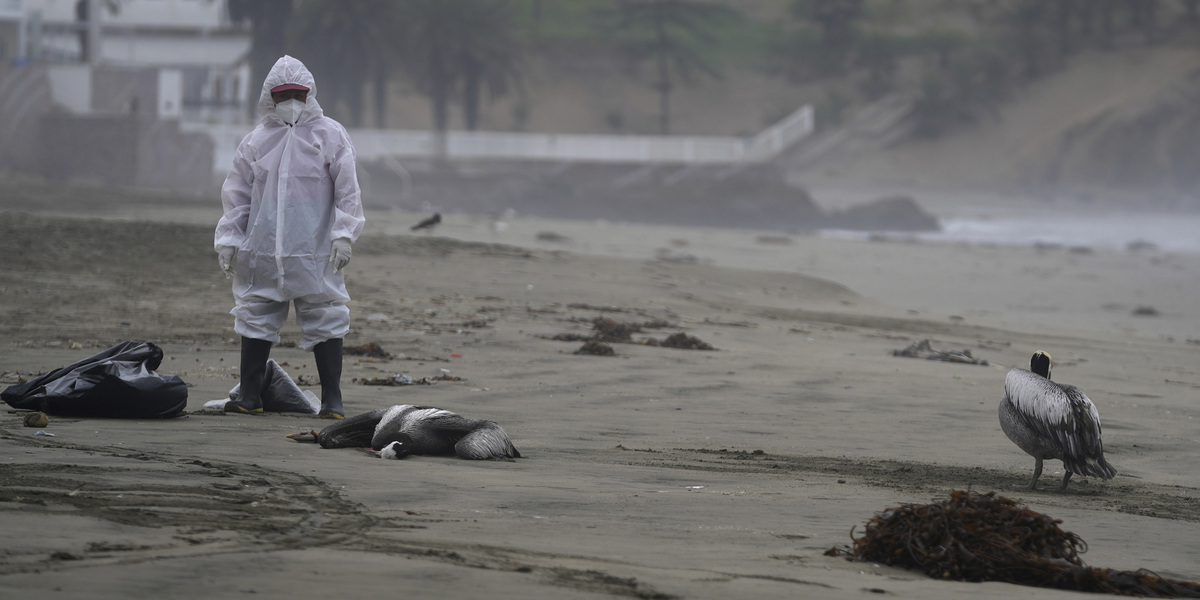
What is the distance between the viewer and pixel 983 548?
3.78 m

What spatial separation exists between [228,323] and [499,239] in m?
11.5

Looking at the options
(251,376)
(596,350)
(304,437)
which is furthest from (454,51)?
(304,437)

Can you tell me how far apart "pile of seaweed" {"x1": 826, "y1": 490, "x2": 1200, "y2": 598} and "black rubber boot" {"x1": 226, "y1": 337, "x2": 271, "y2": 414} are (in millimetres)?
3327

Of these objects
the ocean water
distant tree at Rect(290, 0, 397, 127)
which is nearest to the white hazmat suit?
the ocean water

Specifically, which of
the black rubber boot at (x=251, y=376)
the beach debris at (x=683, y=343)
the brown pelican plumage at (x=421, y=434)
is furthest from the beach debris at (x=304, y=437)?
the beach debris at (x=683, y=343)

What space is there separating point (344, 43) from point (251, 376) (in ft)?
135

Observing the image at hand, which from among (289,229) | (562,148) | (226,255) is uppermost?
(562,148)

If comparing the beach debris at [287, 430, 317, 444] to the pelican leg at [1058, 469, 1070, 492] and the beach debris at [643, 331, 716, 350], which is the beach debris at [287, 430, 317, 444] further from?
the beach debris at [643, 331, 716, 350]

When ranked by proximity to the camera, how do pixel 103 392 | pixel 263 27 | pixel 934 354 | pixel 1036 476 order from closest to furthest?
pixel 1036 476
pixel 103 392
pixel 934 354
pixel 263 27

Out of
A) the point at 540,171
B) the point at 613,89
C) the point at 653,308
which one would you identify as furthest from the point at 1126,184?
the point at 653,308

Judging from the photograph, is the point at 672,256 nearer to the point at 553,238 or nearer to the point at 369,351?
the point at 553,238

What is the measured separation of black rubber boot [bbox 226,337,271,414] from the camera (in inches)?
239

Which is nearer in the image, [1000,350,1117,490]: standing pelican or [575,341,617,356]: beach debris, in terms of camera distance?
[1000,350,1117,490]: standing pelican

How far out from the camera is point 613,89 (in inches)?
2657
